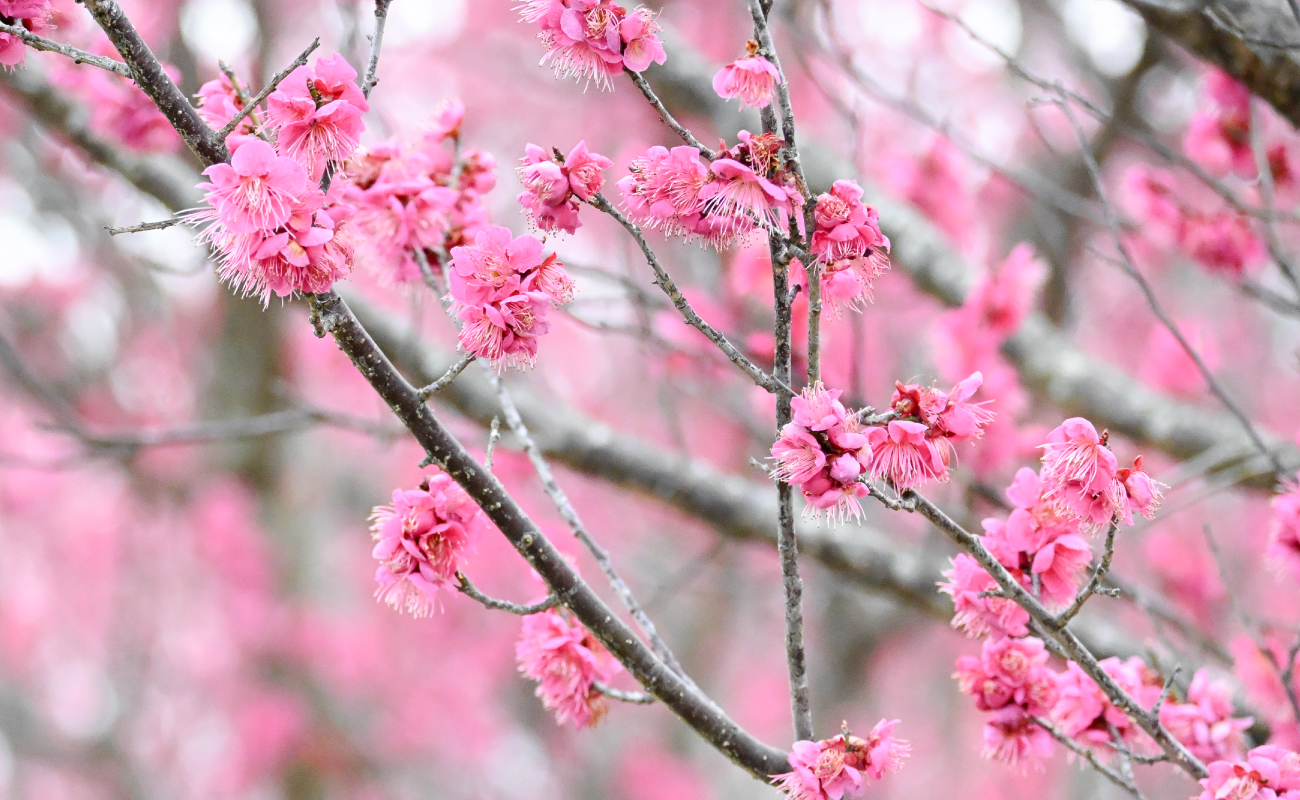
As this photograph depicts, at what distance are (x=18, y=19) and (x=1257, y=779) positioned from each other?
1.77m

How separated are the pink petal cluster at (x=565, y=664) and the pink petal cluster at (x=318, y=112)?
0.67 m

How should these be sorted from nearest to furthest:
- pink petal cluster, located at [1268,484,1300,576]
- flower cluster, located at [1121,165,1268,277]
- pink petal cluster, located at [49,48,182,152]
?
pink petal cluster, located at [1268,484,1300,576] < pink petal cluster, located at [49,48,182,152] < flower cluster, located at [1121,165,1268,277]

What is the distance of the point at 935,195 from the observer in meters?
3.03

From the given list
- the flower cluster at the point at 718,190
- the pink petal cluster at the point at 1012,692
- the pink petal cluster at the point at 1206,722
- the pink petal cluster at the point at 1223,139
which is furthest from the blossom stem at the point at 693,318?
the pink petal cluster at the point at 1223,139

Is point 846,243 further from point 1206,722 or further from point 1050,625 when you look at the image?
point 1206,722

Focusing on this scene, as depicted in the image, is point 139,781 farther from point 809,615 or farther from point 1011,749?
point 1011,749

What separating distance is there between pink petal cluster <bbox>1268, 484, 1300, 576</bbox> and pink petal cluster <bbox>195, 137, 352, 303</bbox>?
4.70 feet

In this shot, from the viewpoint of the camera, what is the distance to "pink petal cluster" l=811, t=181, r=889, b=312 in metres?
0.97

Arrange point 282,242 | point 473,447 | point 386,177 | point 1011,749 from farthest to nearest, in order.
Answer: point 473,447
point 386,177
point 1011,749
point 282,242

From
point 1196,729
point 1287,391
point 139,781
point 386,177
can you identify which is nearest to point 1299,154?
point 1196,729

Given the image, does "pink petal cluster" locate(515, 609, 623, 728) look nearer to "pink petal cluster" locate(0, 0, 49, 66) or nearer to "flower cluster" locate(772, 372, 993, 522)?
"flower cluster" locate(772, 372, 993, 522)

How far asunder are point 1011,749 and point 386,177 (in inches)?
50.7

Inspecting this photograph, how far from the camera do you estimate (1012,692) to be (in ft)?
4.07

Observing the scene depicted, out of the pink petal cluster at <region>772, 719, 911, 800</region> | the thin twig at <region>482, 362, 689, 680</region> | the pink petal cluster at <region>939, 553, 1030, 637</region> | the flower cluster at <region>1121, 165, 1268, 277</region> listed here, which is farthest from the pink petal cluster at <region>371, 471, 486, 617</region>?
the flower cluster at <region>1121, 165, 1268, 277</region>
